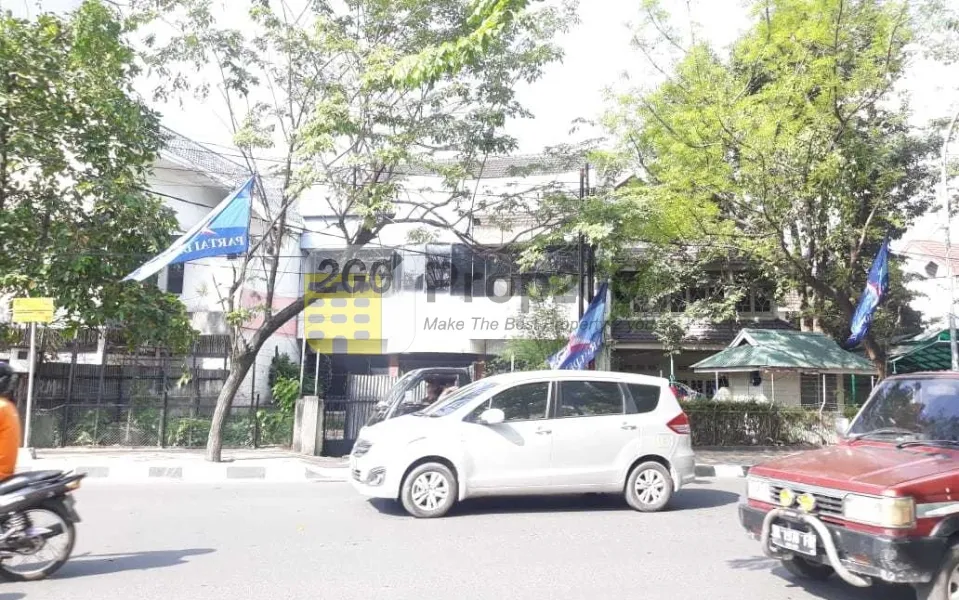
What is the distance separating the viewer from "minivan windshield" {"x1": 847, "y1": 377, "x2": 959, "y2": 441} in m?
5.45

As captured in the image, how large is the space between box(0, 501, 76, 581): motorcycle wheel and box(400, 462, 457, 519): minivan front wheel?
10.8 feet

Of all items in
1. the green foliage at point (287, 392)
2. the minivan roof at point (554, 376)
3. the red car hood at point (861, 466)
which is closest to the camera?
the red car hood at point (861, 466)

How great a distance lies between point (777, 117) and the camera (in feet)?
47.3

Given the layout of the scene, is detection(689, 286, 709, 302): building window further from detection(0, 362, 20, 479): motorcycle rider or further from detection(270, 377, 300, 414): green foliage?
detection(0, 362, 20, 479): motorcycle rider

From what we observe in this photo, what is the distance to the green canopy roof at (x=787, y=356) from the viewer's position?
18984 mm

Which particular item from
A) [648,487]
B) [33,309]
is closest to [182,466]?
[33,309]

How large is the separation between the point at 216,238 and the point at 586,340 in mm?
7604

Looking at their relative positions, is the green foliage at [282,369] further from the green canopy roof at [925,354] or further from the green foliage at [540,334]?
the green canopy roof at [925,354]

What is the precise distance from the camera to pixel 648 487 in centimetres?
880

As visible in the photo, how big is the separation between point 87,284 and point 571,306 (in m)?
13.3

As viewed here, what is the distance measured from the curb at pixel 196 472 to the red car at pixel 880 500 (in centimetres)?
824

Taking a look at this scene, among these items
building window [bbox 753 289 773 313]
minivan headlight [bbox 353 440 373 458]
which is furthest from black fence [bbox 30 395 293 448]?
building window [bbox 753 289 773 313]

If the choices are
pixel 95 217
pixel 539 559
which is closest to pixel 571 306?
pixel 95 217

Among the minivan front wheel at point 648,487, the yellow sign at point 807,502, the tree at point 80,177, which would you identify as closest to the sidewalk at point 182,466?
the tree at point 80,177
